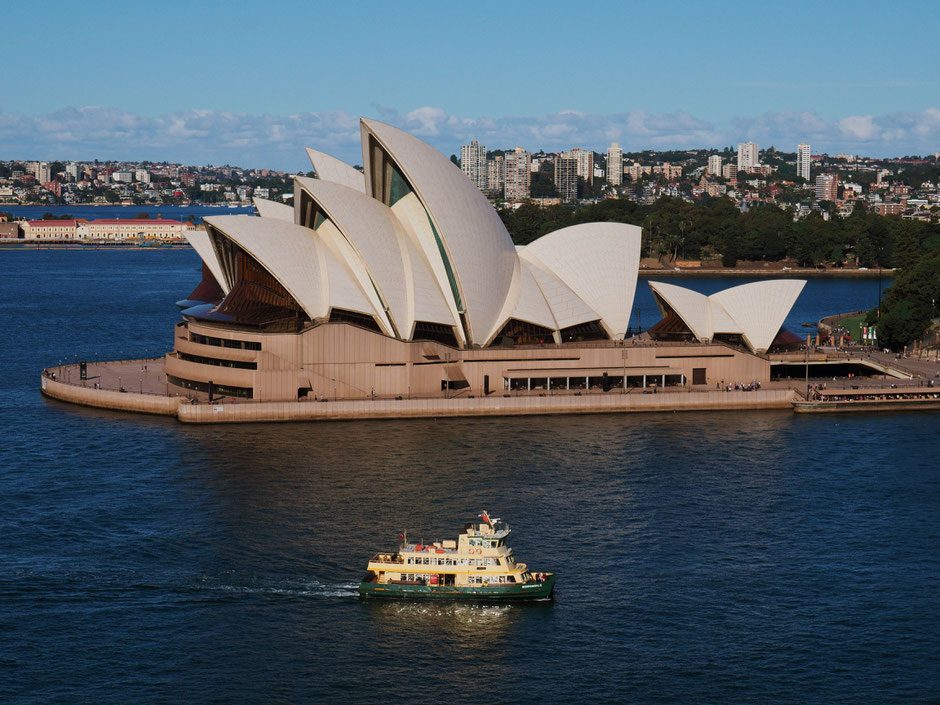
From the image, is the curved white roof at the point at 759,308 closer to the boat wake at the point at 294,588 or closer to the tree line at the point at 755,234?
the boat wake at the point at 294,588

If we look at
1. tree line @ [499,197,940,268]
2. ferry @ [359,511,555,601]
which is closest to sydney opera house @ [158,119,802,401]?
ferry @ [359,511,555,601]

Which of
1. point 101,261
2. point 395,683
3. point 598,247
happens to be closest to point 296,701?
point 395,683

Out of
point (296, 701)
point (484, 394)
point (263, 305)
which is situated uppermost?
point (263, 305)

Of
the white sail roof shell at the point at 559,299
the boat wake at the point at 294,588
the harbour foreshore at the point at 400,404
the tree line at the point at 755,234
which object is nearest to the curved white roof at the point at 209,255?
the harbour foreshore at the point at 400,404

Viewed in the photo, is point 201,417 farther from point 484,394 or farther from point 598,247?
point 598,247

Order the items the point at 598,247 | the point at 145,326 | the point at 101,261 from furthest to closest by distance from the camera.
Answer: the point at 101,261 < the point at 145,326 < the point at 598,247

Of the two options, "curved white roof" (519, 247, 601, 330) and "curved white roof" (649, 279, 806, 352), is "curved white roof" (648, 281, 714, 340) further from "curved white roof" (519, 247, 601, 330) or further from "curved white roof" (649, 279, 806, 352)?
"curved white roof" (519, 247, 601, 330)

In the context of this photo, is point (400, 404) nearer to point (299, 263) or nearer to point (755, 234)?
point (299, 263)
